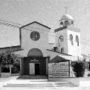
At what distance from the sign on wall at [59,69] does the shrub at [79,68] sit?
3384 millimetres

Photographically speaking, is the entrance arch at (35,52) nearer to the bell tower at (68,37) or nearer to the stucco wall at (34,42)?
the stucco wall at (34,42)

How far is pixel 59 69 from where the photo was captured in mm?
35562

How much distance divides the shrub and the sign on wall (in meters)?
3.38

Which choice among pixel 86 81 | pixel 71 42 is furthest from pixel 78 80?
pixel 71 42

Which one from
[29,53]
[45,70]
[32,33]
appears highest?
[32,33]

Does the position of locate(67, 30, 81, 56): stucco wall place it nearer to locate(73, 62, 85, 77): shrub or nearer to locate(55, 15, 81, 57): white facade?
locate(55, 15, 81, 57): white facade

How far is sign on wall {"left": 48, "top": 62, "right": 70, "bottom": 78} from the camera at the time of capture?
32.7 metres

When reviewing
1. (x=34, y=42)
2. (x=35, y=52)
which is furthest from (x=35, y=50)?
(x=34, y=42)

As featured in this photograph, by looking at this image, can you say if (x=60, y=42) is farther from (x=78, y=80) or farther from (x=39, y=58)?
(x=78, y=80)

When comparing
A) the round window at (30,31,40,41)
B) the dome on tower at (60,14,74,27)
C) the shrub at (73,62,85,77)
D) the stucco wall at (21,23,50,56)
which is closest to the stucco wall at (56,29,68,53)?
the dome on tower at (60,14,74,27)

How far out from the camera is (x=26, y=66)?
41.5 meters

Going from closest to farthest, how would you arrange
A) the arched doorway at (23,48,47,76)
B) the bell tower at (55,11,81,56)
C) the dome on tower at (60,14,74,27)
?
the arched doorway at (23,48,47,76)
the bell tower at (55,11,81,56)
the dome on tower at (60,14,74,27)

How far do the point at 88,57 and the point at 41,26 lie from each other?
21903mm

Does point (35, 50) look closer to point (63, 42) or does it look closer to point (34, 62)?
point (34, 62)
